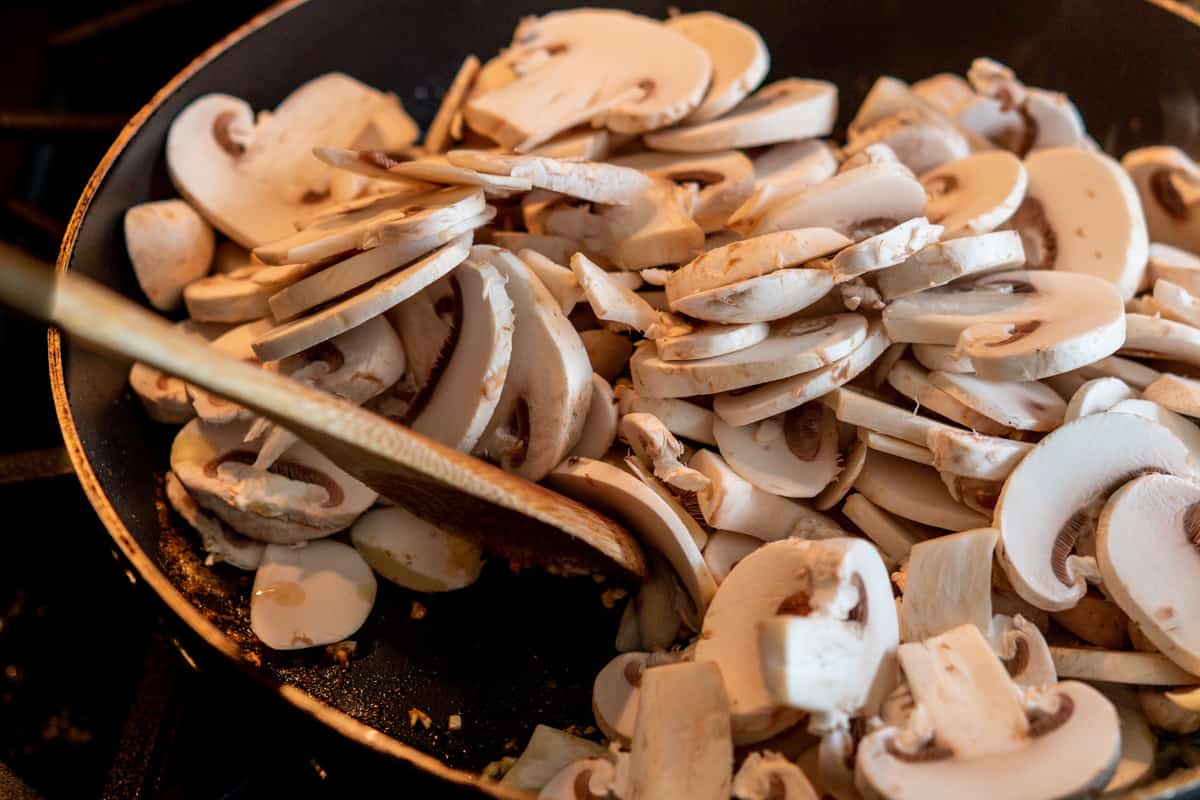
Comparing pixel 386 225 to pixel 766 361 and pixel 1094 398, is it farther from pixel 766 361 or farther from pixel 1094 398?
pixel 1094 398

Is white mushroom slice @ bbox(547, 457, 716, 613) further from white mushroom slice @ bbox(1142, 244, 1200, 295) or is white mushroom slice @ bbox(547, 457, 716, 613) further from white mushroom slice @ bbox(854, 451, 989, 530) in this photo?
white mushroom slice @ bbox(1142, 244, 1200, 295)

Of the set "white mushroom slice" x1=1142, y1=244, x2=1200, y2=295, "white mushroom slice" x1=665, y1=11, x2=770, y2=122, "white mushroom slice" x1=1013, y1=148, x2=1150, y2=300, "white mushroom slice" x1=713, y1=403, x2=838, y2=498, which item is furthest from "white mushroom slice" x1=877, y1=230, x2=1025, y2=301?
"white mushroom slice" x1=665, y1=11, x2=770, y2=122

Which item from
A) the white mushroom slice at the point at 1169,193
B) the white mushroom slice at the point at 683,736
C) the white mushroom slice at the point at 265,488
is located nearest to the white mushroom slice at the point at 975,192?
the white mushroom slice at the point at 1169,193

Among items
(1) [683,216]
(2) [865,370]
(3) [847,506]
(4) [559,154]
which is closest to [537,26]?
(4) [559,154]

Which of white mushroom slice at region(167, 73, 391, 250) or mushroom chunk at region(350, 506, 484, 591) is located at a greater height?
white mushroom slice at region(167, 73, 391, 250)

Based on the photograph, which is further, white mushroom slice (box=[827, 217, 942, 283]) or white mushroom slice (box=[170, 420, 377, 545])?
white mushroom slice (box=[170, 420, 377, 545])

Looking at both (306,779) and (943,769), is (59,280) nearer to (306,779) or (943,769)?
(306,779)
